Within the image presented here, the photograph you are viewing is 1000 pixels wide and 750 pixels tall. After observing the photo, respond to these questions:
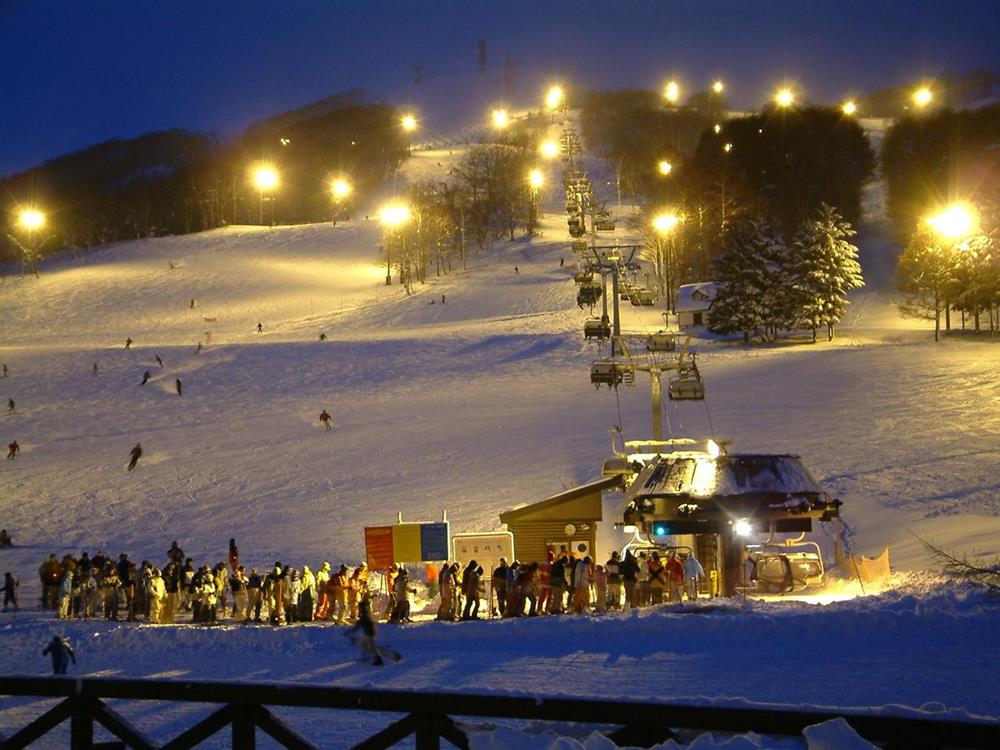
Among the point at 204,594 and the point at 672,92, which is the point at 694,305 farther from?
the point at 672,92

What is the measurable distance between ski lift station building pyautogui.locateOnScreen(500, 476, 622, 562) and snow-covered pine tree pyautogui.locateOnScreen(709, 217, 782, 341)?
1400 inches

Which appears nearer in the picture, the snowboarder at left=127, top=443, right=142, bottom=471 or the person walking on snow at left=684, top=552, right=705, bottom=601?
the person walking on snow at left=684, top=552, right=705, bottom=601

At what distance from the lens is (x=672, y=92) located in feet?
576

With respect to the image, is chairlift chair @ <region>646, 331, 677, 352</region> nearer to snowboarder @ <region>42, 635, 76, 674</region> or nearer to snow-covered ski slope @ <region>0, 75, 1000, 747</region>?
snow-covered ski slope @ <region>0, 75, 1000, 747</region>

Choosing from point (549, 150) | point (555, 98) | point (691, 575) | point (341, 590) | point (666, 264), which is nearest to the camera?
point (691, 575)

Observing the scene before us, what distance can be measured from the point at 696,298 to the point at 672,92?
119 m

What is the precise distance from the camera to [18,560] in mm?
26844

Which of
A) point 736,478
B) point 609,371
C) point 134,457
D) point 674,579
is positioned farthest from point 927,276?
point 674,579

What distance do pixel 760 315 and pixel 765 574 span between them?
3782cm

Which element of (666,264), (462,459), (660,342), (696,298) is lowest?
(462,459)

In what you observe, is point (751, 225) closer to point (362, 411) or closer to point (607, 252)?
point (362, 411)

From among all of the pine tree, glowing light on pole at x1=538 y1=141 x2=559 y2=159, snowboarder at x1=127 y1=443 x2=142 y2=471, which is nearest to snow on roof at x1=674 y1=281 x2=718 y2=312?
the pine tree

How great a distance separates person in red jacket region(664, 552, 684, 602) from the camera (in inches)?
728

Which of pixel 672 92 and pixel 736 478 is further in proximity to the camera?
pixel 672 92
